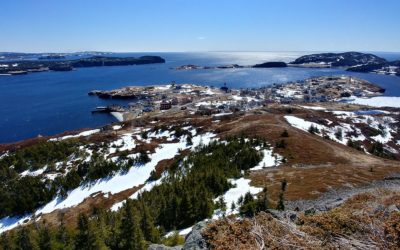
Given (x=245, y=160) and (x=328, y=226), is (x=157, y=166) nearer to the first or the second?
(x=245, y=160)

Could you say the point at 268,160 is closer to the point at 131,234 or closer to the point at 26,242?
the point at 131,234

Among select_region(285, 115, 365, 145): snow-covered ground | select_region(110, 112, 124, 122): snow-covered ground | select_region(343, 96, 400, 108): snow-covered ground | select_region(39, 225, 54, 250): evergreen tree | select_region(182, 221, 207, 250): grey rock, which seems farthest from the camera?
select_region(343, 96, 400, 108): snow-covered ground

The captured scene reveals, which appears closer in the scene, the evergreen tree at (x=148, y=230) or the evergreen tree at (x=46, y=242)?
the evergreen tree at (x=148, y=230)

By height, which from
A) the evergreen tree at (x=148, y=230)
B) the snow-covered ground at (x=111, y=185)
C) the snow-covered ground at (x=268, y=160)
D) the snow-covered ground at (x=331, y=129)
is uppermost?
the evergreen tree at (x=148, y=230)

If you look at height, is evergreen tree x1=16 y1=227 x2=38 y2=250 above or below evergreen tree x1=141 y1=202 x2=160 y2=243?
below

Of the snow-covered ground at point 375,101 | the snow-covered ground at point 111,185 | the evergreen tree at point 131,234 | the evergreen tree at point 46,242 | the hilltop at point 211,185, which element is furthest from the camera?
the snow-covered ground at point 375,101

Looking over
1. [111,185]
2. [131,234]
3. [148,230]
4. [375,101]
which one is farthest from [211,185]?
[375,101]

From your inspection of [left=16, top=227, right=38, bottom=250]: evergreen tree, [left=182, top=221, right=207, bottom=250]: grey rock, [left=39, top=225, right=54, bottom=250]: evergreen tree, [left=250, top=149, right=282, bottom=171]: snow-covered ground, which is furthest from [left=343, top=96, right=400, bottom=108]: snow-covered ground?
[left=182, top=221, right=207, bottom=250]: grey rock

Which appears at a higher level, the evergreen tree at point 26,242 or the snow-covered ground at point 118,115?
the evergreen tree at point 26,242

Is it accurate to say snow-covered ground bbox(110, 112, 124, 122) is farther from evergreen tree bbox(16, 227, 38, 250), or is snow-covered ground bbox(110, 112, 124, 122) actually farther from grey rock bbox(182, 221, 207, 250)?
grey rock bbox(182, 221, 207, 250)

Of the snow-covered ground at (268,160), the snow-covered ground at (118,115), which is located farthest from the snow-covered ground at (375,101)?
the snow-covered ground at (268,160)

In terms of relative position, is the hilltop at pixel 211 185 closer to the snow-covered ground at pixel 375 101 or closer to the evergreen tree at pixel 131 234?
the evergreen tree at pixel 131 234

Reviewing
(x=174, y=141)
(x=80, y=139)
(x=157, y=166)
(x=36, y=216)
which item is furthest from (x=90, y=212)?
(x=80, y=139)

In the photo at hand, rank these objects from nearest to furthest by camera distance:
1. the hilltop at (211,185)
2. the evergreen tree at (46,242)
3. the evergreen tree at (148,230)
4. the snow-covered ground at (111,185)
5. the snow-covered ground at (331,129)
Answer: the hilltop at (211,185)
the evergreen tree at (148,230)
the evergreen tree at (46,242)
the snow-covered ground at (111,185)
the snow-covered ground at (331,129)
